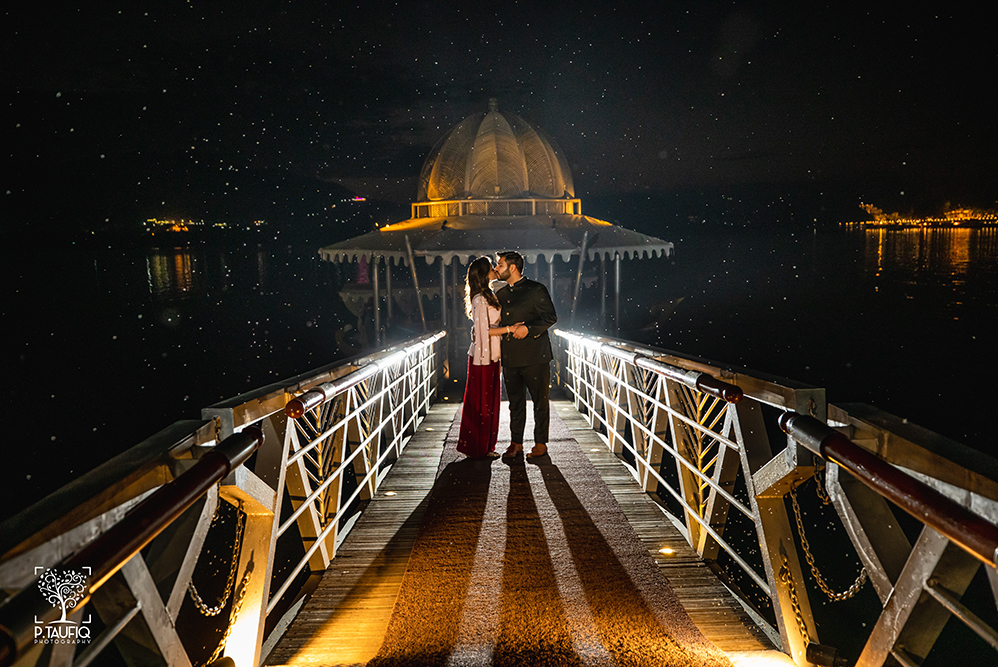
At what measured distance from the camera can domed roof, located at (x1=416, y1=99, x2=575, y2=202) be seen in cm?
1808

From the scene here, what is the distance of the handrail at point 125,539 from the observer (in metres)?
1.14

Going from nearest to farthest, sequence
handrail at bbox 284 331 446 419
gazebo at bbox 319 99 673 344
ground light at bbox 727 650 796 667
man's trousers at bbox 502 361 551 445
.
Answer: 1. ground light at bbox 727 650 796 667
2. handrail at bbox 284 331 446 419
3. man's trousers at bbox 502 361 551 445
4. gazebo at bbox 319 99 673 344

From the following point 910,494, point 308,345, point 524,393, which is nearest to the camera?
point 910,494

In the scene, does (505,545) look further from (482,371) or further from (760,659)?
(482,371)

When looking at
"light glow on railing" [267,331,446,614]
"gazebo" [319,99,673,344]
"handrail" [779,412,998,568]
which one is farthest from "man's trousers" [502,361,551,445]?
"gazebo" [319,99,673,344]

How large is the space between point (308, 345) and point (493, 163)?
713 inches

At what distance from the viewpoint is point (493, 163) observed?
59.3 feet

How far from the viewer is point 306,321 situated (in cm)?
4159

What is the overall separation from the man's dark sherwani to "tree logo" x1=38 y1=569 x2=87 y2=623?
4.18 m

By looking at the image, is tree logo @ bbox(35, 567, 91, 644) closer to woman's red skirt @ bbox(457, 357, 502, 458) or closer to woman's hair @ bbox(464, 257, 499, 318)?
woman's hair @ bbox(464, 257, 499, 318)

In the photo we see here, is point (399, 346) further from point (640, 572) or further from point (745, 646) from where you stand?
point (745, 646)

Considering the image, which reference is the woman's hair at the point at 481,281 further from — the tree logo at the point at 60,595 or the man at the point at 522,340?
the tree logo at the point at 60,595

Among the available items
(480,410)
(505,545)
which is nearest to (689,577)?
(505,545)

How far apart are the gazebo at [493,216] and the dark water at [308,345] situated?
163 inches
